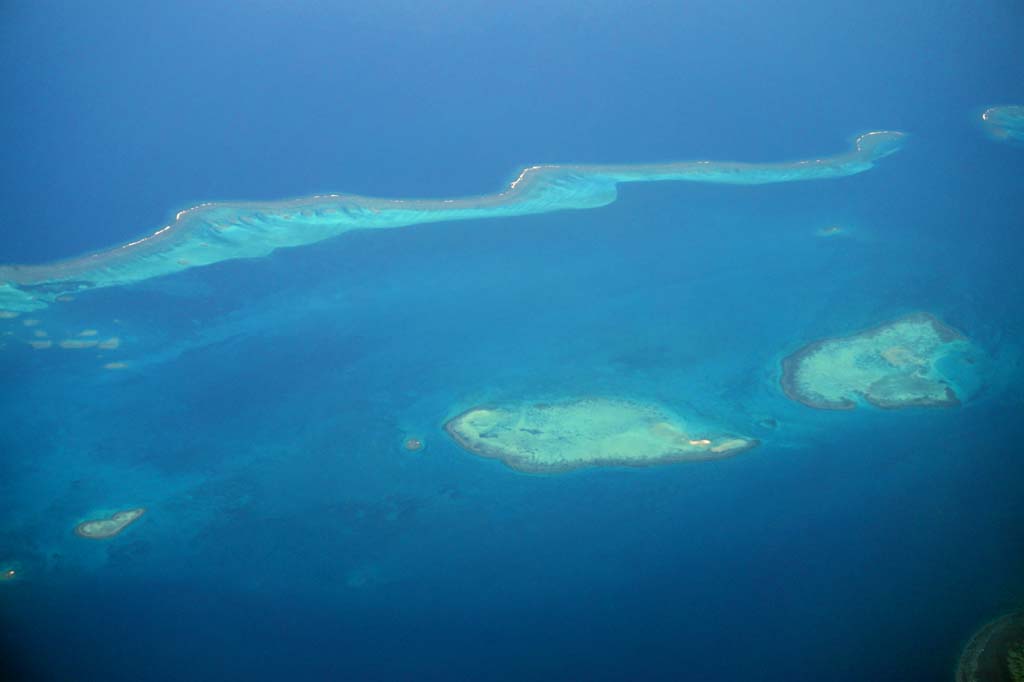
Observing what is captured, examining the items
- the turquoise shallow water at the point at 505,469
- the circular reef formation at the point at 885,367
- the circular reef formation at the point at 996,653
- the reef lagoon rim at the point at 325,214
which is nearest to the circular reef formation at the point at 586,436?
the turquoise shallow water at the point at 505,469

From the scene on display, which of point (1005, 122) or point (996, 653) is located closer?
point (996, 653)

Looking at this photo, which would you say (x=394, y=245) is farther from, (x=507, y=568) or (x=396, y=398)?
(x=507, y=568)

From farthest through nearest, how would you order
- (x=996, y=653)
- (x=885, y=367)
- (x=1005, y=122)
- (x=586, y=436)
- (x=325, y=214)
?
(x=1005, y=122), (x=325, y=214), (x=885, y=367), (x=586, y=436), (x=996, y=653)

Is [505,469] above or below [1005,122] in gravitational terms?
below

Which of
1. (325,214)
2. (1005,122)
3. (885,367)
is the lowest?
(885,367)

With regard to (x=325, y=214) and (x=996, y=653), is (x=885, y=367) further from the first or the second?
(x=325, y=214)

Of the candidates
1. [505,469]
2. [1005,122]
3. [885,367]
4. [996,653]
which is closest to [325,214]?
[505,469]

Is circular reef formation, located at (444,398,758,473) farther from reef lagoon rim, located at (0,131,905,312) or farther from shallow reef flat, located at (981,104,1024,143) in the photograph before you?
shallow reef flat, located at (981,104,1024,143)

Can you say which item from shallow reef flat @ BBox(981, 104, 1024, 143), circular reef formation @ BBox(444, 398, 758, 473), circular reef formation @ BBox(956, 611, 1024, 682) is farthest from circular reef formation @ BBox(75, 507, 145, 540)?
shallow reef flat @ BBox(981, 104, 1024, 143)
